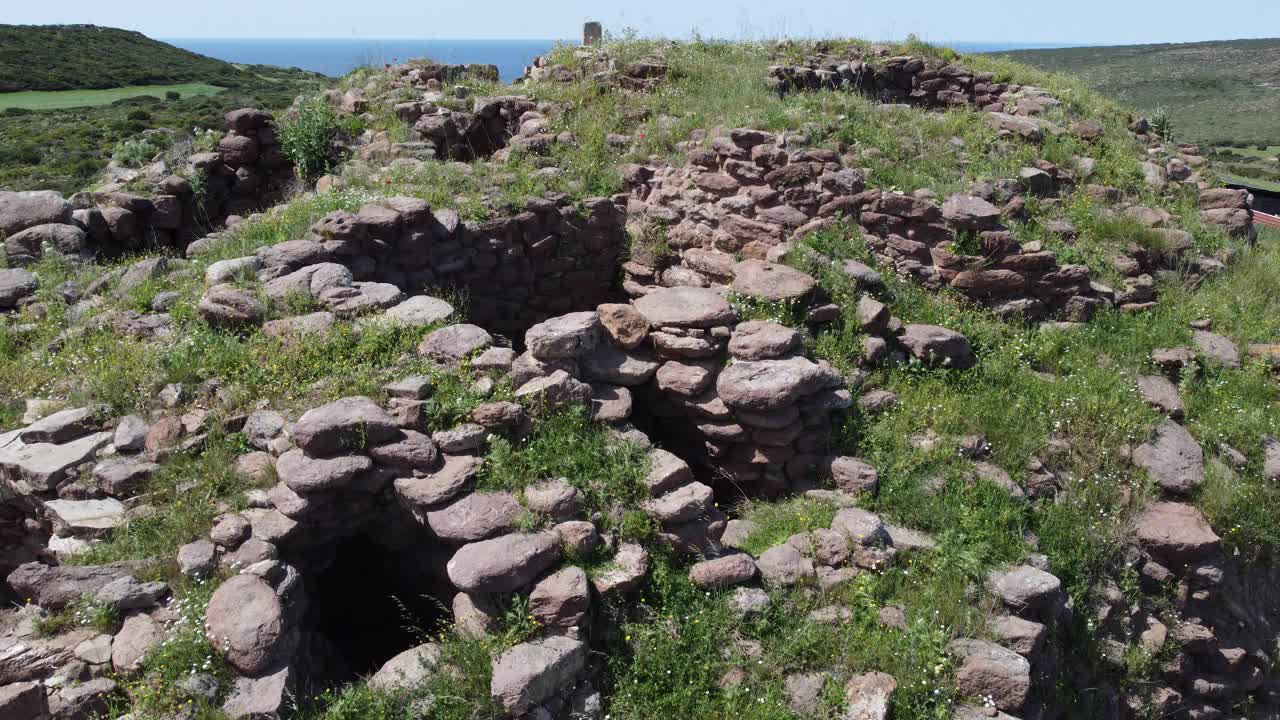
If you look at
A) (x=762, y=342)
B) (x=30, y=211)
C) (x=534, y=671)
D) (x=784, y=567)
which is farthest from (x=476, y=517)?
(x=30, y=211)

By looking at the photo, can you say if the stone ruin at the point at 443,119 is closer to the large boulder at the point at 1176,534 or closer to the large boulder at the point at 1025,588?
the large boulder at the point at 1025,588

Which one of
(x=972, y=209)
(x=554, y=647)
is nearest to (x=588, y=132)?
(x=972, y=209)

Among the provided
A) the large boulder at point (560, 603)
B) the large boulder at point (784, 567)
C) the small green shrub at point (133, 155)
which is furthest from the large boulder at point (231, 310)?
the small green shrub at point (133, 155)

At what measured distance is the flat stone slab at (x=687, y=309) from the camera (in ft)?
21.1

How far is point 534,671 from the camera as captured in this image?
422cm

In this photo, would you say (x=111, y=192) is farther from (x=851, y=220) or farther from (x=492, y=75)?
(x=851, y=220)

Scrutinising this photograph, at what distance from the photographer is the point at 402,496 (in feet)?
16.9

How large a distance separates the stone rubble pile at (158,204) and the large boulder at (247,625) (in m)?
5.47

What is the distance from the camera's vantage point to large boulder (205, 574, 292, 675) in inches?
164

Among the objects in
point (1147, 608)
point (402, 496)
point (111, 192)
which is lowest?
point (1147, 608)

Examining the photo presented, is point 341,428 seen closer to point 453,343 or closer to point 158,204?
point 453,343

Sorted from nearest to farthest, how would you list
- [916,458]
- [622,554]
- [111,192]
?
[622,554], [916,458], [111,192]

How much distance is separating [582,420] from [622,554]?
1043 millimetres

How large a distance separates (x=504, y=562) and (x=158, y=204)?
785cm
